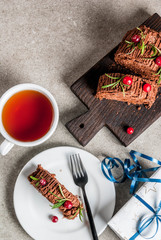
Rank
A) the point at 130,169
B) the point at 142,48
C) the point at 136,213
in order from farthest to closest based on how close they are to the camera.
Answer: the point at 130,169 < the point at 136,213 < the point at 142,48

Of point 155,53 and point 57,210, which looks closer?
point 155,53

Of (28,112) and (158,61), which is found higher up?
(158,61)

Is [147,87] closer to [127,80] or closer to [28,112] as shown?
[127,80]

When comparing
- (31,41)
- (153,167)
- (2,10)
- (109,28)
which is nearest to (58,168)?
(153,167)

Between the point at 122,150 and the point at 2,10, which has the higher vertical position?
the point at 2,10

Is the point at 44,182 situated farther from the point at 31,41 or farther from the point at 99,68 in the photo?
the point at 31,41

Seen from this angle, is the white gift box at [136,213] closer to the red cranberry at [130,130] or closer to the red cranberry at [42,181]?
the red cranberry at [130,130]

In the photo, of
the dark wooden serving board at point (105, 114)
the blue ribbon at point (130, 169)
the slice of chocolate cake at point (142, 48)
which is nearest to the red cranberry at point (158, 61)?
the slice of chocolate cake at point (142, 48)

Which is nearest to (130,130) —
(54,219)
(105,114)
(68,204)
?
(105,114)
